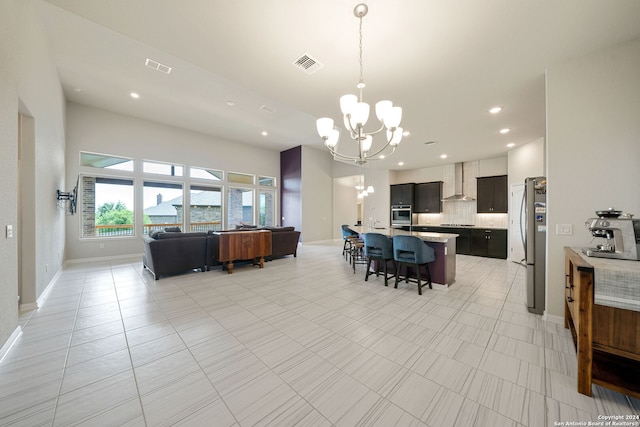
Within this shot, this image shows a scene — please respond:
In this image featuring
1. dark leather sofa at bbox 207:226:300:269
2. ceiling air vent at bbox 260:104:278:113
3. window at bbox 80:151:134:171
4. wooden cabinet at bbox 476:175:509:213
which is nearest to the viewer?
ceiling air vent at bbox 260:104:278:113

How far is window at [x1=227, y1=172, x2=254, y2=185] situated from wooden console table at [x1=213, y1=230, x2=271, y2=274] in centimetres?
416

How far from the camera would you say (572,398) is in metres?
1.56

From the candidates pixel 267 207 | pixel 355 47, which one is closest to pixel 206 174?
pixel 267 207

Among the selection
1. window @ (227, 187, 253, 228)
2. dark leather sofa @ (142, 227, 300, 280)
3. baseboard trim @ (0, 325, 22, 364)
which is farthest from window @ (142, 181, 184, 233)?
baseboard trim @ (0, 325, 22, 364)

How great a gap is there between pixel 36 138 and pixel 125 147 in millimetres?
3997

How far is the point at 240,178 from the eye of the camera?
8.96 metres

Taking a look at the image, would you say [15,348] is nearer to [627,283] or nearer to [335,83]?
[335,83]

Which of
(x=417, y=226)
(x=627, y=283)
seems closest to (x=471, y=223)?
(x=417, y=226)

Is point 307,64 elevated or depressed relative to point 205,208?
elevated

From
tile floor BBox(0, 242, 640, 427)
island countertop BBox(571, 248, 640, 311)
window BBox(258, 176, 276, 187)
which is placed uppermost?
window BBox(258, 176, 276, 187)

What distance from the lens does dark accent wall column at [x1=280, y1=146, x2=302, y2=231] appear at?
30.3 feet

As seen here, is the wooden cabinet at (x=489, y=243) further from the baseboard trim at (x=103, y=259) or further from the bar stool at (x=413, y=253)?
the baseboard trim at (x=103, y=259)

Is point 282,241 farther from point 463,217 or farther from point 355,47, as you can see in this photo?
point 463,217

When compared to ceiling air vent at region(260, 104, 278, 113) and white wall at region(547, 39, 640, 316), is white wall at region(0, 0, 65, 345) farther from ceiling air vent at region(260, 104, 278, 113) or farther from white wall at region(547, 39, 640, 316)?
→ white wall at region(547, 39, 640, 316)
